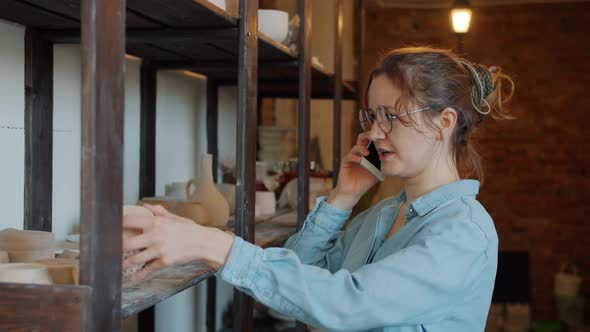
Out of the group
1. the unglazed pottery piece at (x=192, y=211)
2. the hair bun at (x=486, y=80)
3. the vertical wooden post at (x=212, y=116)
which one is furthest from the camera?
the vertical wooden post at (x=212, y=116)

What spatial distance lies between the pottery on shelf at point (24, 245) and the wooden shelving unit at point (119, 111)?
238 mm

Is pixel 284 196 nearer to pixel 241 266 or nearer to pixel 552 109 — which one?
pixel 241 266

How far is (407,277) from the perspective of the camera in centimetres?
127

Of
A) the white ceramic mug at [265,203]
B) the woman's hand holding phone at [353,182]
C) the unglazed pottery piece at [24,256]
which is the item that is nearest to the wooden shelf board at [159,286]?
the unglazed pottery piece at [24,256]

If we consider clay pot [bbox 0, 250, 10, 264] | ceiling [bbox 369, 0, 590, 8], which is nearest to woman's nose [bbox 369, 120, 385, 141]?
A: clay pot [bbox 0, 250, 10, 264]

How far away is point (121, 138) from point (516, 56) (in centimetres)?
568

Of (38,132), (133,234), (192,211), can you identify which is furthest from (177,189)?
(133,234)

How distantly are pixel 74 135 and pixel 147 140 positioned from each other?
580 mm

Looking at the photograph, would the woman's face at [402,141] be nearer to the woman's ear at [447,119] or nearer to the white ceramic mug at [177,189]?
the woman's ear at [447,119]

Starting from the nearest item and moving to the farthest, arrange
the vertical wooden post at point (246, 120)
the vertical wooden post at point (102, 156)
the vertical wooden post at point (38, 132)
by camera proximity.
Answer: the vertical wooden post at point (102, 156)
the vertical wooden post at point (246, 120)
the vertical wooden post at point (38, 132)

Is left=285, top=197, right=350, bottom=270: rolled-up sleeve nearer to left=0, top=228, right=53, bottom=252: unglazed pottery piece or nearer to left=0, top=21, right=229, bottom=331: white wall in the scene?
left=0, top=228, right=53, bottom=252: unglazed pottery piece

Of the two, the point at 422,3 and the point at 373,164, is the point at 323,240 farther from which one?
the point at 422,3

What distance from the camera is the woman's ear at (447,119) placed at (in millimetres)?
1543

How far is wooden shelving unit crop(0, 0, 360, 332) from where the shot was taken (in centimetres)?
107
